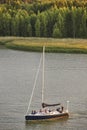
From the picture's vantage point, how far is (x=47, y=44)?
328ft

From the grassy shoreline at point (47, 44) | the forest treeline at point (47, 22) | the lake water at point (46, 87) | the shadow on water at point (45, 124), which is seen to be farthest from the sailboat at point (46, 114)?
the forest treeline at point (47, 22)

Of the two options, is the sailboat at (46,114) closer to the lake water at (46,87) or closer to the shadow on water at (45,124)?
the shadow on water at (45,124)

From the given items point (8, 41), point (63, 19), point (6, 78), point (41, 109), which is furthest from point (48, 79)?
point (63, 19)

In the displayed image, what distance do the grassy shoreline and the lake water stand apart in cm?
504

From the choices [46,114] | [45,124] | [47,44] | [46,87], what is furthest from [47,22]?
[45,124]

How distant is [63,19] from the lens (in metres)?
116

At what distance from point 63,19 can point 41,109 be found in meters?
68.0

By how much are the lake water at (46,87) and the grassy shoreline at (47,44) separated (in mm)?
5042

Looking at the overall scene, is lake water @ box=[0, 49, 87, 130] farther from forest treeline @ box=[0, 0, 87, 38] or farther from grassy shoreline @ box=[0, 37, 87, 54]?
forest treeline @ box=[0, 0, 87, 38]

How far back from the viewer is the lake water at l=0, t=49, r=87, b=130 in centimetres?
4825

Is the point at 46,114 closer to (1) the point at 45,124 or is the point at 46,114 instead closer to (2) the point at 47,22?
(1) the point at 45,124

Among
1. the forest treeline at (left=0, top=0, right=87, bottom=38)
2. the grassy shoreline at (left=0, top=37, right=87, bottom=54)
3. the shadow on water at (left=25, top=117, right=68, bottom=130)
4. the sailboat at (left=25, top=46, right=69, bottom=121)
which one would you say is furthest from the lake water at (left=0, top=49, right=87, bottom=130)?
the forest treeline at (left=0, top=0, right=87, bottom=38)

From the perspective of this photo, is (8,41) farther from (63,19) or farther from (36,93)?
(36,93)

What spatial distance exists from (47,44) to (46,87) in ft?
128
